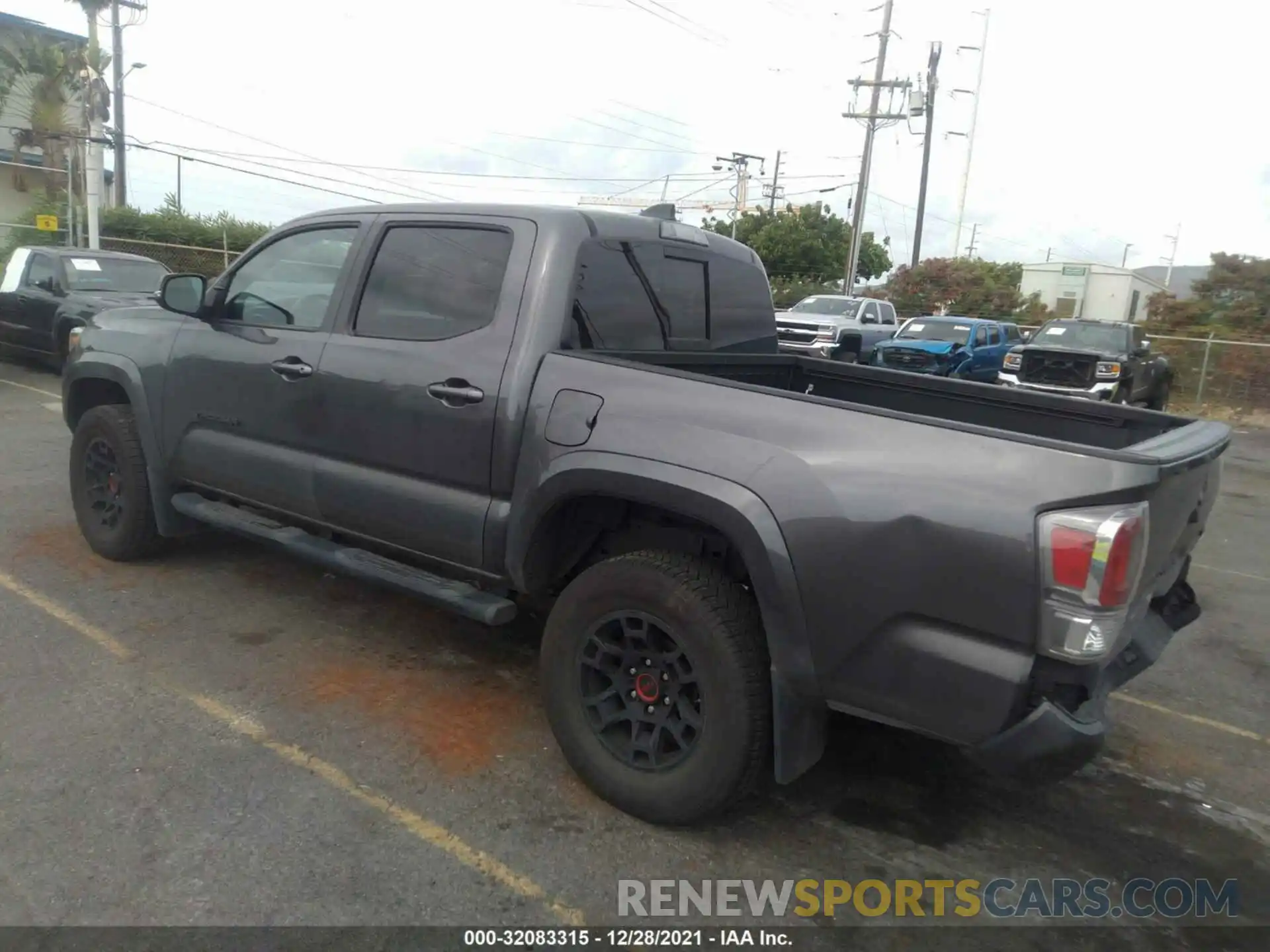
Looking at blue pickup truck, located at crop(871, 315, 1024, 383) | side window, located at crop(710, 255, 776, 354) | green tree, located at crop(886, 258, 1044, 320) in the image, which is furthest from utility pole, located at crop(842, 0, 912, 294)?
side window, located at crop(710, 255, 776, 354)

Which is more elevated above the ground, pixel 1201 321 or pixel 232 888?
pixel 1201 321

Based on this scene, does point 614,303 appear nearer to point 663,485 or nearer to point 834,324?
point 663,485

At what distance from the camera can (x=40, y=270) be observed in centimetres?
1198

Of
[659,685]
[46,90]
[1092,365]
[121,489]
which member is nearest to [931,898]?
[659,685]

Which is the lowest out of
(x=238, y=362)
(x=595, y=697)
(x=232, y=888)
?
(x=232, y=888)

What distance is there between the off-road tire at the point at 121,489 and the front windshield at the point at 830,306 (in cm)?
1722

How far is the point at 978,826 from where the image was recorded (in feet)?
10.6

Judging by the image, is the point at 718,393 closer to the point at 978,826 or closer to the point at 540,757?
the point at 540,757

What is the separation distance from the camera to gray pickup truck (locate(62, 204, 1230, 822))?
95.4 inches

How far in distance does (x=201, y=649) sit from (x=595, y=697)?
2.07 m

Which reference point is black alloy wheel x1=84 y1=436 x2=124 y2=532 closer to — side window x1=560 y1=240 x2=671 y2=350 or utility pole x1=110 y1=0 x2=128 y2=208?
side window x1=560 y1=240 x2=671 y2=350

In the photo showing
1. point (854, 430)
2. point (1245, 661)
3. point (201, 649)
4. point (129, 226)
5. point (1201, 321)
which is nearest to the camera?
point (854, 430)

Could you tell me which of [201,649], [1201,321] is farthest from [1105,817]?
[1201,321]

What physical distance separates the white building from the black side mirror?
4249cm
